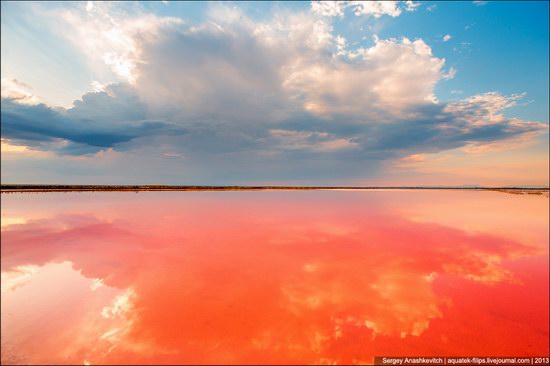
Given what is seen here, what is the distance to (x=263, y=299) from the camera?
6645mm

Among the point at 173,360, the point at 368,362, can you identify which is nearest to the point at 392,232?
the point at 368,362

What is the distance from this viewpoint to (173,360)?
14.9 feet

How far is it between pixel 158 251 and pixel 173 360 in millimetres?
6597

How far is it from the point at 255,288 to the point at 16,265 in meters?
7.65

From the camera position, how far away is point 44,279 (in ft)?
24.3

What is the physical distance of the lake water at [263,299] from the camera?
16.0 feet

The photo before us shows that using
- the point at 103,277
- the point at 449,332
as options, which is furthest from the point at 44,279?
the point at 449,332

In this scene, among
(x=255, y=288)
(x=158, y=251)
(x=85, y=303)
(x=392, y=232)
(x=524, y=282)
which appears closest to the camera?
(x=85, y=303)

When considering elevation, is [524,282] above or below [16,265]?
below

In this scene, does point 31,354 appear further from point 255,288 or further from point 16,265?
point 16,265

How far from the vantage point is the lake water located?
16.0 ft

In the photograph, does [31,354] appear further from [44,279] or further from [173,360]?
[44,279]

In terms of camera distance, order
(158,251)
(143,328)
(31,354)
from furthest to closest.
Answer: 1. (158,251)
2. (143,328)
3. (31,354)

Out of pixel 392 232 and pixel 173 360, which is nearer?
pixel 173 360
